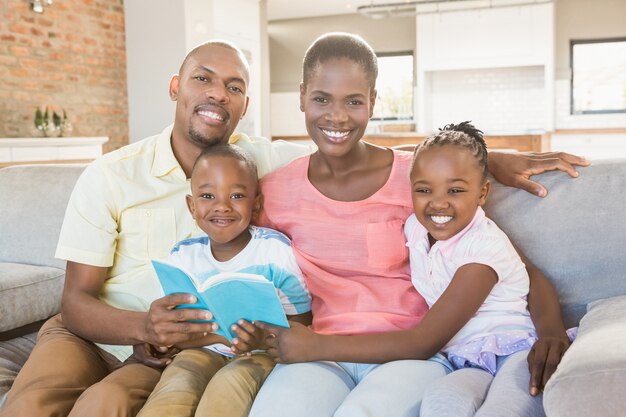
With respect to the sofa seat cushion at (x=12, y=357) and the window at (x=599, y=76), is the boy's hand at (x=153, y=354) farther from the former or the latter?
the window at (x=599, y=76)

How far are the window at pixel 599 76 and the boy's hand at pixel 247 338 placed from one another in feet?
26.4

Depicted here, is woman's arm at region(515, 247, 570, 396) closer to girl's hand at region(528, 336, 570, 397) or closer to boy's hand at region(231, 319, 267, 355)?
girl's hand at region(528, 336, 570, 397)

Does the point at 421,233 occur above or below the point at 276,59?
below

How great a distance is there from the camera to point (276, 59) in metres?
9.88

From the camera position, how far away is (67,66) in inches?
259

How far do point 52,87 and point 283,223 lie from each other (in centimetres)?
546

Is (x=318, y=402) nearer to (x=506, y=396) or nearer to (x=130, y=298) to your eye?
(x=506, y=396)

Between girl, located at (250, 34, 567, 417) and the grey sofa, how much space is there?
0.15 metres

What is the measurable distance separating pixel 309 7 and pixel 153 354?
26.0 ft

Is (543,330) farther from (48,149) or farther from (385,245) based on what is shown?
(48,149)

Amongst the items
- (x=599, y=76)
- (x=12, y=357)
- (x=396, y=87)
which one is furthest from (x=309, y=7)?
Result: (x=12, y=357)

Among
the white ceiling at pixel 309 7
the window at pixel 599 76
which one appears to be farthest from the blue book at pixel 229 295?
the window at pixel 599 76

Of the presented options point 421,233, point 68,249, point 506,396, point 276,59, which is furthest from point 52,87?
point 506,396

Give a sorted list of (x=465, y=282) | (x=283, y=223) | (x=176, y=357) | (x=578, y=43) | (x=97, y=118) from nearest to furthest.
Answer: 1. (x=465, y=282)
2. (x=176, y=357)
3. (x=283, y=223)
4. (x=97, y=118)
5. (x=578, y=43)
